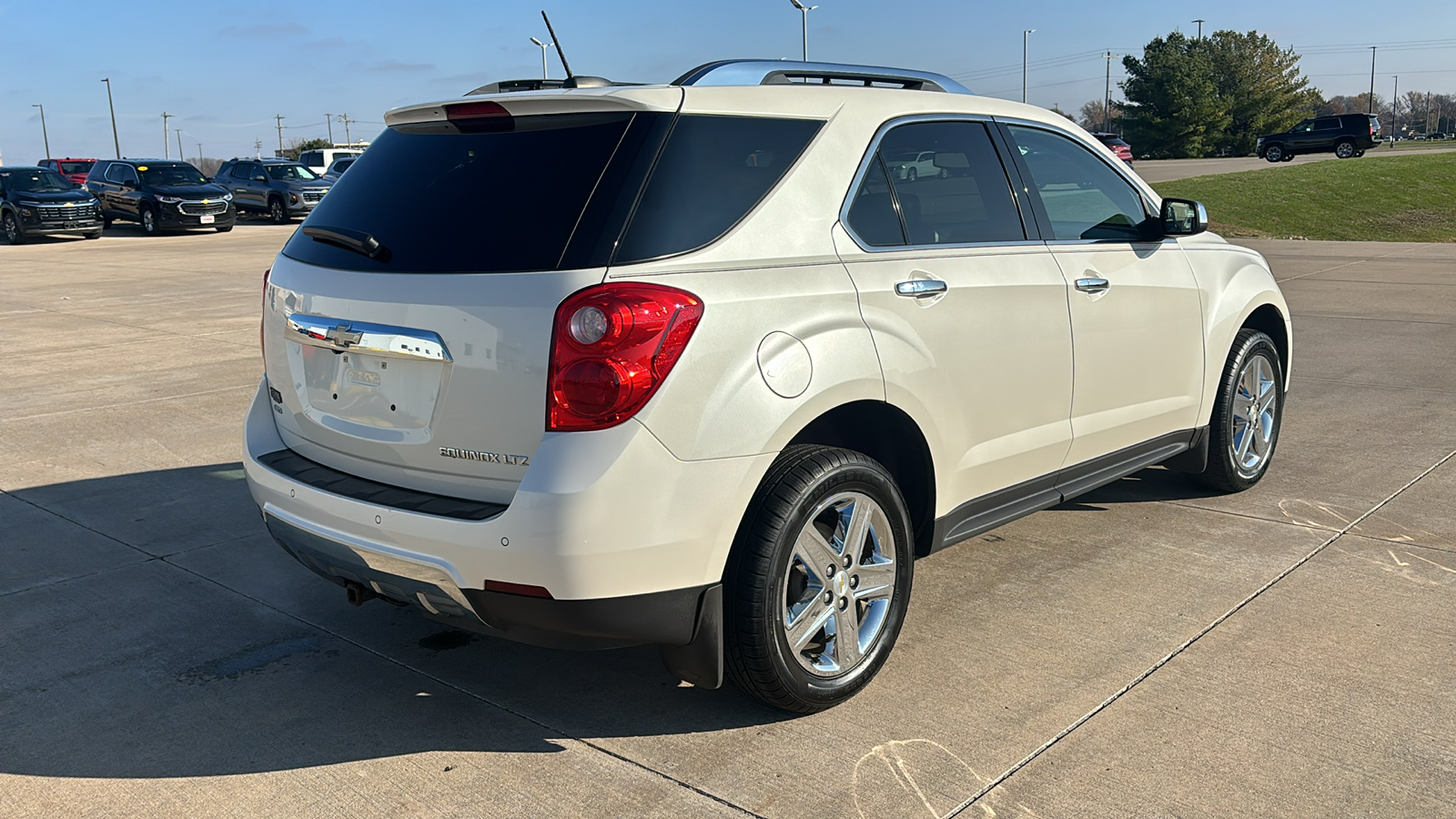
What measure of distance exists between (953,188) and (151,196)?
1200 inches

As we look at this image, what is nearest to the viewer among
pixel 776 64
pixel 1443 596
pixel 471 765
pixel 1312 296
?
pixel 471 765

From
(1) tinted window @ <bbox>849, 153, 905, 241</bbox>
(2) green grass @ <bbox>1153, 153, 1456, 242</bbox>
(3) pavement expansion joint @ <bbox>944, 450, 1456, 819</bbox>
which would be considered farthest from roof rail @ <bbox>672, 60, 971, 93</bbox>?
(2) green grass @ <bbox>1153, 153, 1456, 242</bbox>

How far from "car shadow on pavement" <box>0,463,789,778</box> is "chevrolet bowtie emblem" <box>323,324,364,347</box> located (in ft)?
3.64

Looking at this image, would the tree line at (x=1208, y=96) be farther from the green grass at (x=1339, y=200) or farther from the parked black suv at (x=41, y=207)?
the parked black suv at (x=41, y=207)

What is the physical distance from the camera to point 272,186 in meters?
34.3

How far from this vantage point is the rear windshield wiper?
11.0 ft

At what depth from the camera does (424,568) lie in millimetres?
3076

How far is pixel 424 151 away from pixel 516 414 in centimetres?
104

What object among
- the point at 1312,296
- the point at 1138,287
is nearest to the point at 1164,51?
the point at 1312,296

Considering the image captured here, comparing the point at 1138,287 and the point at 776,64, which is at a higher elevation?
the point at 776,64

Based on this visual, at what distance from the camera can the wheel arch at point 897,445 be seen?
3.66 m

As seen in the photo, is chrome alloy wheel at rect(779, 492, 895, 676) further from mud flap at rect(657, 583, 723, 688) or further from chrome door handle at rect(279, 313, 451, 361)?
chrome door handle at rect(279, 313, 451, 361)

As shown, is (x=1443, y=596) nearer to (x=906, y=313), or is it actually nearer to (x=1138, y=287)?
(x=1138, y=287)

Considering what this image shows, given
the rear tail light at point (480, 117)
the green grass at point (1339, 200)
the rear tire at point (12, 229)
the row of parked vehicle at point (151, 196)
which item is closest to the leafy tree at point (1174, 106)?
the green grass at point (1339, 200)
